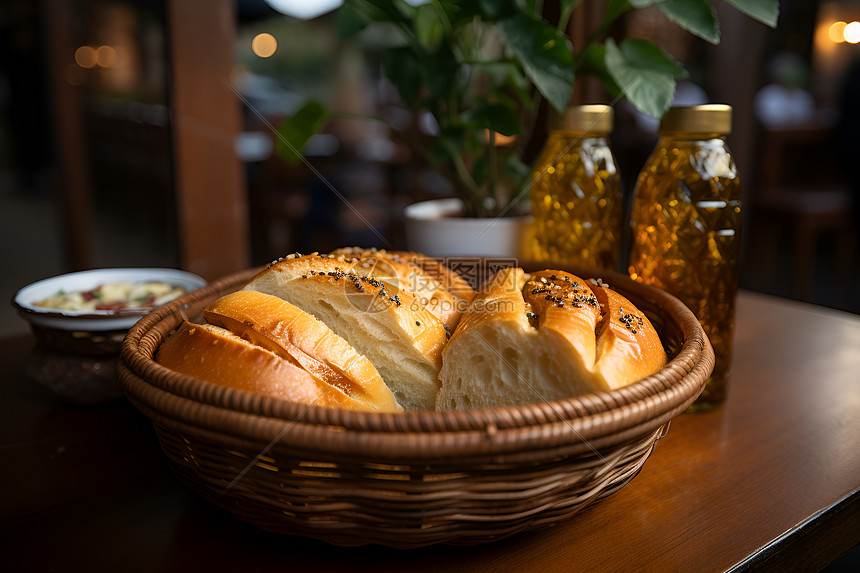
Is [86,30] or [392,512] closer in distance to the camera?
[392,512]

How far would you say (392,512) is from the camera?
2.08 ft

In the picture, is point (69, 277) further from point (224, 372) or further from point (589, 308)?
point (589, 308)

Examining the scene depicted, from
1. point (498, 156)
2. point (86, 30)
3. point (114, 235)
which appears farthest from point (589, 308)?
point (114, 235)

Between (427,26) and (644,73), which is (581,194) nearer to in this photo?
(644,73)

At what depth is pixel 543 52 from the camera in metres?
1.24

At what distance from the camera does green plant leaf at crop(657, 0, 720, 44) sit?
119 cm

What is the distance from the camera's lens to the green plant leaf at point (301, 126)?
5.07ft

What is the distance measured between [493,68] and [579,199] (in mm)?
440

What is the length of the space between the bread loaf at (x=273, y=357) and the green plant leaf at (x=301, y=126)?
75cm

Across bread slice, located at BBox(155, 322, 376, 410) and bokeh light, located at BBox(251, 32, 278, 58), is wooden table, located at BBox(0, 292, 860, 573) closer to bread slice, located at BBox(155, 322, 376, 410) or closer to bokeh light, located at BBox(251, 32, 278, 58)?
bread slice, located at BBox(155, 322, 376, 410)

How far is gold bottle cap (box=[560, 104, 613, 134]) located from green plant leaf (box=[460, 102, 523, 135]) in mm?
108

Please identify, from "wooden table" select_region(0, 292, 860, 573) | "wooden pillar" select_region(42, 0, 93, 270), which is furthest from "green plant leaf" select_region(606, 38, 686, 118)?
"wooden pillar" select_region(42, 0, 93, 270)

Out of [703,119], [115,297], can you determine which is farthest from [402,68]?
[115,297]

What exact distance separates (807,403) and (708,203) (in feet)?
1.39
